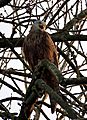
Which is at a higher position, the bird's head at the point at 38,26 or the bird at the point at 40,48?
the bird's head at the point at 38,26

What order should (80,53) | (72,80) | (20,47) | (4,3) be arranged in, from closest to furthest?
(72,80) → (4,3) → (80,53) → (20,47)

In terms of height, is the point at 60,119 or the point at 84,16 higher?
the point at 84,16

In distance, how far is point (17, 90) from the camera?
3256 millimetres

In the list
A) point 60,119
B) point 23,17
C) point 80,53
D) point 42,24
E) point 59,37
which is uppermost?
point 42,24

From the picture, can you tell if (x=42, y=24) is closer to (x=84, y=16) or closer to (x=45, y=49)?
(x=45, y=49)

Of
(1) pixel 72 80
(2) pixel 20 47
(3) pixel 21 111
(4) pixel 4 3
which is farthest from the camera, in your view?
(2) pixel 20 47

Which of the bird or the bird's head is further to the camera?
the bird's head

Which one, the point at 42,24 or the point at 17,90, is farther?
the point at 42,24

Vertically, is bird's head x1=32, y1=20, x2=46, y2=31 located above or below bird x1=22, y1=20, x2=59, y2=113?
above

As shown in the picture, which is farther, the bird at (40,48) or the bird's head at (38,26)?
the bird's head at (38,26)

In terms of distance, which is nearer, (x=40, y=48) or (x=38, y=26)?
(x=40, y=48)

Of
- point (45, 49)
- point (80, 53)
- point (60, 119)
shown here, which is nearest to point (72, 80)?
point (80, 53)

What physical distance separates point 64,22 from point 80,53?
82cm

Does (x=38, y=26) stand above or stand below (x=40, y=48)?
above
